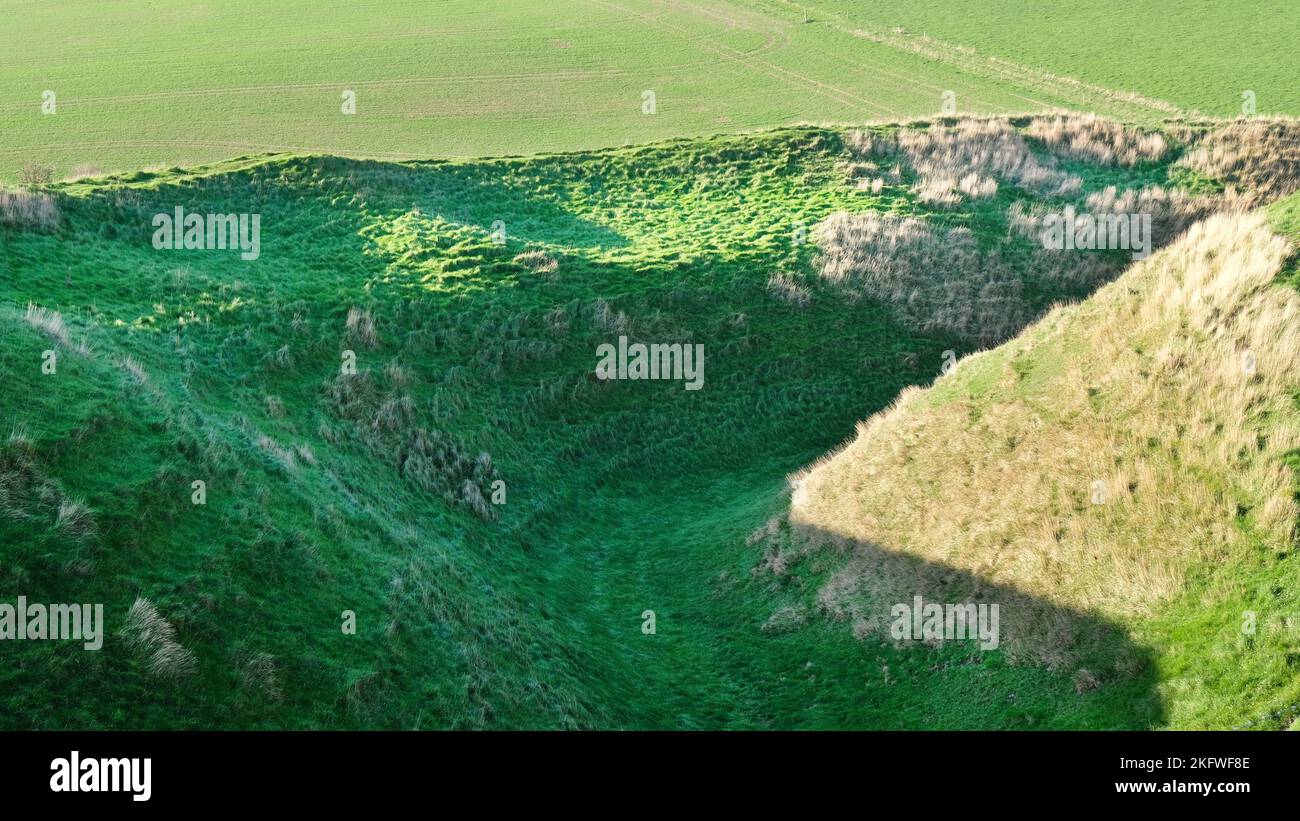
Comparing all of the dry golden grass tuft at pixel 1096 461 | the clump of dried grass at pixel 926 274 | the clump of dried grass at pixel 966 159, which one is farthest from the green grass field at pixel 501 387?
the clump of dried grass at pixel 966 159

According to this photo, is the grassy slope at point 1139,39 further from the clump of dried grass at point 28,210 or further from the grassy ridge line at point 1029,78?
the clump of dried grass at point 28,210

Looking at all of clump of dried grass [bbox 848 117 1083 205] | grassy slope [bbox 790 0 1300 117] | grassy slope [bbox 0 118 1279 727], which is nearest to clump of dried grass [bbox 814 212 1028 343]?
grassy slope [bbox 0 118 1279 727]

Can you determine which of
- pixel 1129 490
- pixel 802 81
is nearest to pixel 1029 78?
pixel 802 81

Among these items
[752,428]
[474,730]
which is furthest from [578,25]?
[474,730]

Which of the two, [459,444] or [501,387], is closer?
Answer: [459,444]

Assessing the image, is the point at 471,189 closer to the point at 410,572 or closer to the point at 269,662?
the point at 410,572

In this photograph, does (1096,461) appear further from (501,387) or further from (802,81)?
(802,81)
